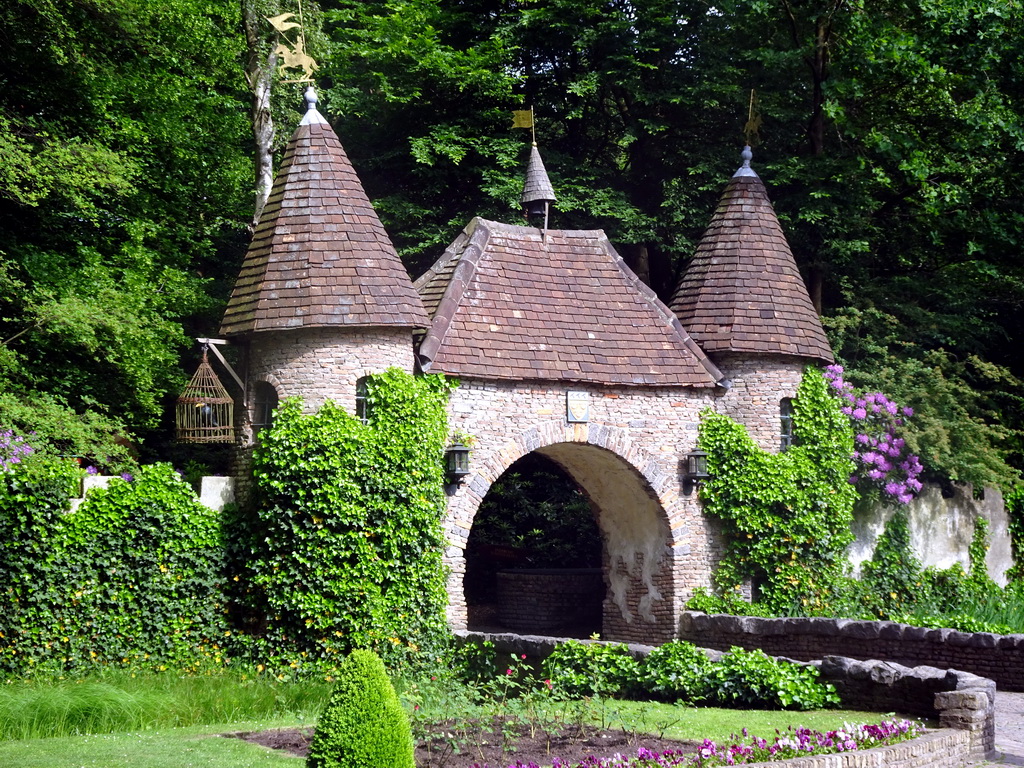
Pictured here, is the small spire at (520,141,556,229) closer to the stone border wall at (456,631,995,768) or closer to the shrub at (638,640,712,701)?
the stone border wall at (456,631,995,768)

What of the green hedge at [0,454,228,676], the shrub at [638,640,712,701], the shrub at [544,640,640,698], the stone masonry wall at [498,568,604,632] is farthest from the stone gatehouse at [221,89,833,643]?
the shrub at [638,640,712,701]

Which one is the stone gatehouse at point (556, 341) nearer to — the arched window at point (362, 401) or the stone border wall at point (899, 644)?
the arched window at point (362, 401)

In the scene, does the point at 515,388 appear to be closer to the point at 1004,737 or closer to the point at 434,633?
the point at 434,633

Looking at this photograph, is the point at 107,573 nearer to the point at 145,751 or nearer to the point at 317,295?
the point at 317,295

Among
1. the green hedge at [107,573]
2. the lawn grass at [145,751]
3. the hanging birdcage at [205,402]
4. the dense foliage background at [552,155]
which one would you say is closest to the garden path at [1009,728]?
the lawn grass at [145,751]

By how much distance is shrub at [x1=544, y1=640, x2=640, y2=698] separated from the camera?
38.4ft

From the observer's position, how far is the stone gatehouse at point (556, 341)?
14.6m

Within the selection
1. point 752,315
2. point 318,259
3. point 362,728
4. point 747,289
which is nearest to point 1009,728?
point 362,728

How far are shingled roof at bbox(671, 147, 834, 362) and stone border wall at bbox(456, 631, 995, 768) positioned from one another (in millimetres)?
6048

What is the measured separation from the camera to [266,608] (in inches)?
536

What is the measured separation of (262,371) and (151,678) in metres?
4.20

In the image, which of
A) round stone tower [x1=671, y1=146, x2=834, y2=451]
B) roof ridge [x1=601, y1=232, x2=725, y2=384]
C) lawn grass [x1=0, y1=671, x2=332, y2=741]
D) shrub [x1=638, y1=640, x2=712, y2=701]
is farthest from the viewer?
round stone tower [x1=671, y1=146, x2=834, y2=451]

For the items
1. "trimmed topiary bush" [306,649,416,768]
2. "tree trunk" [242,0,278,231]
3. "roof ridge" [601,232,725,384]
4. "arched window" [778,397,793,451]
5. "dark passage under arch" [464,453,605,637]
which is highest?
"tree trunk" [242,0,278,231]

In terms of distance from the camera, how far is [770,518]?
16344 mm
